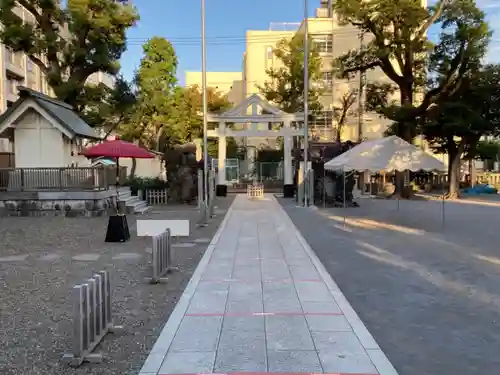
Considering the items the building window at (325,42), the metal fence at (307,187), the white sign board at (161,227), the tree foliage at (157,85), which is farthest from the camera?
the building window at (325,42)

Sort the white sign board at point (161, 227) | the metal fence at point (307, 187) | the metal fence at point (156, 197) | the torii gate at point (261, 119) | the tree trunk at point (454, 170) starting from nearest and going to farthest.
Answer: the white sign board at point (161, 227)
the metal fence at point (307, 187)
the metal fence at point (156, 197)
the tree trunk at point (454, 170)
the torii gate at point (261, 119)

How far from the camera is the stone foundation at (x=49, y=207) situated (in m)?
18.7

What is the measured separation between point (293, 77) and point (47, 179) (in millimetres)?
21865

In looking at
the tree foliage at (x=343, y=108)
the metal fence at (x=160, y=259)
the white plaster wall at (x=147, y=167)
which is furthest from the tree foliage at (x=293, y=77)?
the metal fence at (x=160, y=259)

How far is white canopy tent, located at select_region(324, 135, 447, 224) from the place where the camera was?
1461 cm

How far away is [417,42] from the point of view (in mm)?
26234

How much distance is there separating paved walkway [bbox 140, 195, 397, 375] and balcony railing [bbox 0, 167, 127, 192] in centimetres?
1066

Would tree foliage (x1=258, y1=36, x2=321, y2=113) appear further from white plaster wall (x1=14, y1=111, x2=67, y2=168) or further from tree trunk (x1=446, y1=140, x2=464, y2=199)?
white plaster wall (x1=14, y1=111, x2=67, y2=168)

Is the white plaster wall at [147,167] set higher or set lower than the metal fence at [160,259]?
higher

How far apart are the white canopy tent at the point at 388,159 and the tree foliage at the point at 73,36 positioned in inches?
522

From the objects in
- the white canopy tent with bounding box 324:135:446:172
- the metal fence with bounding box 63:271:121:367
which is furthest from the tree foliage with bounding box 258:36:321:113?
the metal fence with bounding box 63:271:121:367

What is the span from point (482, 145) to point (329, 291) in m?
31.0

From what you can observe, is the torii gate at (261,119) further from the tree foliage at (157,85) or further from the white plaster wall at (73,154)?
the white plaster wall at (73,154)

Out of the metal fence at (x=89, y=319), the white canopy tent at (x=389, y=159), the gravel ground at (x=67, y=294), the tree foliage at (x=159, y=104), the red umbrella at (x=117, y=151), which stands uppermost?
the tree foliage at (x=159, y=104)
